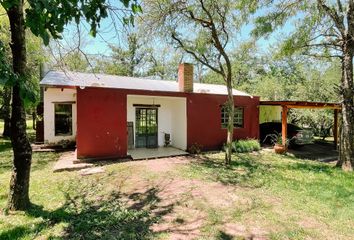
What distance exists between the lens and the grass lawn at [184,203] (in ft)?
14.9

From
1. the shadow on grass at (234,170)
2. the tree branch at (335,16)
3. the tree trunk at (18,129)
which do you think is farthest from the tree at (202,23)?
the tree trunk at (18,129)

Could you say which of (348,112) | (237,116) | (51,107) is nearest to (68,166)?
(51,107)

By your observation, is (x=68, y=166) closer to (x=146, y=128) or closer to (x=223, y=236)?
(x=146, y=128)

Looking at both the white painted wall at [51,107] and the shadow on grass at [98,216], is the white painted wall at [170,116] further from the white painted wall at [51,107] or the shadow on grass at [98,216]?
the shadow on grass at [98,216]

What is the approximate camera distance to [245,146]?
12859 millimetres

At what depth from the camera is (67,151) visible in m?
12.4

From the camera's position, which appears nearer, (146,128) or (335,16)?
(335,16)

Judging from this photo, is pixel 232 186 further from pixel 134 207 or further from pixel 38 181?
pixel 38 181

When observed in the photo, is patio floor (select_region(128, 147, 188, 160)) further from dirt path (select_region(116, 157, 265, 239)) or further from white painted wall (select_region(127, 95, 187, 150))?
dirt path (select_region(116, 157, 265, 239))

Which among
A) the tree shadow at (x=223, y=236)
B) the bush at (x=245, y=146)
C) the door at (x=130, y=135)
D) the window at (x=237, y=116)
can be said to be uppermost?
the window at (x=237, y=116)

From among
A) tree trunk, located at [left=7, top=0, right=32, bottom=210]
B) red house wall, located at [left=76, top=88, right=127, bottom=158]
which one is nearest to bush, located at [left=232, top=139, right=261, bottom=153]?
red house wall, located at [left=76, top=88, right=127, bottom=158]

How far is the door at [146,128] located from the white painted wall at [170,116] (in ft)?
0.91

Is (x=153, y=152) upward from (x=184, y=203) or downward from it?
upward

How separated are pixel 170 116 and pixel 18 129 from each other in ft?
30.7
